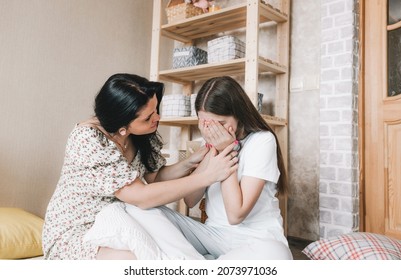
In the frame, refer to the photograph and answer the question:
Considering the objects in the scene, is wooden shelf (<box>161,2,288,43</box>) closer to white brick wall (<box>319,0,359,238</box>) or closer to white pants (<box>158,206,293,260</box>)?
white brick wall (<box>319,0,359,238</box>)

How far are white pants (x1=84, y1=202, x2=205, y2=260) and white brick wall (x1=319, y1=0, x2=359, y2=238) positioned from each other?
120cm

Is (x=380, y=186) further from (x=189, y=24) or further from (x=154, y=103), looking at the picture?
(x=189, y=24)

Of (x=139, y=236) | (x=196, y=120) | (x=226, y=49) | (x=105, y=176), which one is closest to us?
(x=139, y=236)

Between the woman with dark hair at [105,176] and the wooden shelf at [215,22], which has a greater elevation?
the wooden shelf at [215,22]

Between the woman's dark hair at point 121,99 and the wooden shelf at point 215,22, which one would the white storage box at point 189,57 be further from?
the woman's dark hair at point 121,99

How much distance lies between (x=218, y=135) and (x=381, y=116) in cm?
118

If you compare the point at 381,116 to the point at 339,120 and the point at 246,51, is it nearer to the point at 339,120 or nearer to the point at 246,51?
the point at 339,120

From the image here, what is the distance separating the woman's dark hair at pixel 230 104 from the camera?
4.00 ft

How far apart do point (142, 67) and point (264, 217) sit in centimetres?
189

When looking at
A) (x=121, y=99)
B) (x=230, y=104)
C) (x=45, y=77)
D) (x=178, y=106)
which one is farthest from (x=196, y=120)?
(x=121, y=99)

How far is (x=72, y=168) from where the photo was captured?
1125 mm

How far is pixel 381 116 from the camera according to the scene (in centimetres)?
192

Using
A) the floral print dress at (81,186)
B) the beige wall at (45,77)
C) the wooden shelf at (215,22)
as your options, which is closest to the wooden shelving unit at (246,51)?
the wooden shelf at (215,22)

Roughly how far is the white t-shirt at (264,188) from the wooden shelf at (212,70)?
89 cm
